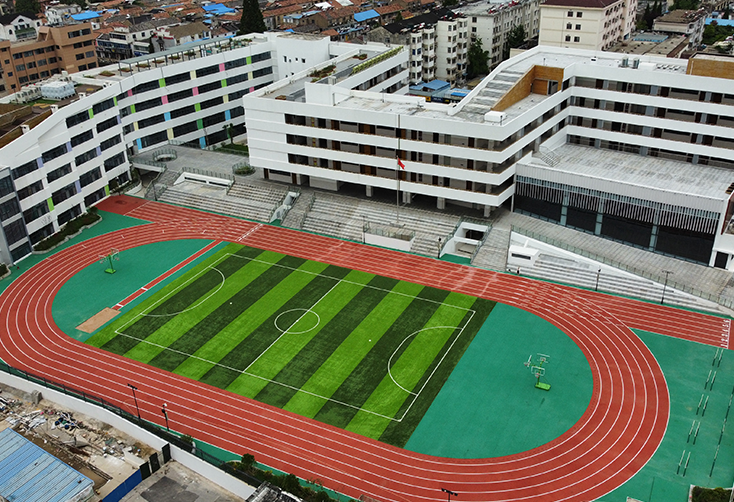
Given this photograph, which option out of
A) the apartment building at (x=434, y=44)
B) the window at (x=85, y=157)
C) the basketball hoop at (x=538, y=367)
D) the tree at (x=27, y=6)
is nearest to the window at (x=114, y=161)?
the window at (x=85, y=157)

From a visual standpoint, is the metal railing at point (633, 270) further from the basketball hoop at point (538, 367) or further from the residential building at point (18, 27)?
the residential building at point (18, 27)

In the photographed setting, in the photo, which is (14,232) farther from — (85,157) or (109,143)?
(109,143)

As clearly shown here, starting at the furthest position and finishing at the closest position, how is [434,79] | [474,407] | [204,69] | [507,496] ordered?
[434,79]
[204,69]
[474,407]
[507,496]

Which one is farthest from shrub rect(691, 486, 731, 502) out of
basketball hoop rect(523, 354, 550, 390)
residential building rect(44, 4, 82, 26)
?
residential building rect(44, 4, 82, 26)

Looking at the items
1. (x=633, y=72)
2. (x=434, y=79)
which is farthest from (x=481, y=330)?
(x=434, y=79)

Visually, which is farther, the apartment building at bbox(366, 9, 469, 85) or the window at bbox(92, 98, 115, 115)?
the apartment building at bbox(366, 9, 469, 85)

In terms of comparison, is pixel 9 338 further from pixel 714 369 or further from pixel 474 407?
pixel 714 369

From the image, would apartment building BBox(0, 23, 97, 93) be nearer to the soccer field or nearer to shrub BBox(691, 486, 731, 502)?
the soccer field
